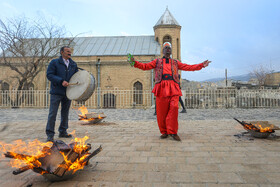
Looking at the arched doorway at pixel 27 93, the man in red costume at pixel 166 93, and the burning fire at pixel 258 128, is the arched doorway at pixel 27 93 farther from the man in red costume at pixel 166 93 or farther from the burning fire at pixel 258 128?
the burning fire at pixel 258 128

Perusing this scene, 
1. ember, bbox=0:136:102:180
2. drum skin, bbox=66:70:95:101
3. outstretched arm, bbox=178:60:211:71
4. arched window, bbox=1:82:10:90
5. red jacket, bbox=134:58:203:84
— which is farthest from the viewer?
arched window, bbox=1:82:10:90

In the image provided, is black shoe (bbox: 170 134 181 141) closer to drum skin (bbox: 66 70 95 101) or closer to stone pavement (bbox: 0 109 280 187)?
stone pavement (bbox: 0 109 280 187)

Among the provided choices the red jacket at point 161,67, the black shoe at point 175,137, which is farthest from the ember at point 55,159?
the red jacket at point 161,67

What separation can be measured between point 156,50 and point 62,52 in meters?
21.5

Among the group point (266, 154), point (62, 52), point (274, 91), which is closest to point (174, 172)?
point (266, 154)

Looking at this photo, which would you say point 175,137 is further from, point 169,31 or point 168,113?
point 169,31

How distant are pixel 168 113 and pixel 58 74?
2.42 m

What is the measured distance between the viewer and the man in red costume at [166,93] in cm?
445

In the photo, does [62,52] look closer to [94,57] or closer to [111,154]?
[111,154]


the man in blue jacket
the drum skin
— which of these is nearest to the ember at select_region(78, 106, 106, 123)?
the man in blue jacket

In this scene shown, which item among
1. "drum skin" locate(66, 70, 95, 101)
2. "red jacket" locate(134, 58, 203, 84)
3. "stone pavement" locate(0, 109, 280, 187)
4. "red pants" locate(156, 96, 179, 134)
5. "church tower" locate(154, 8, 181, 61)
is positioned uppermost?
"church tower" locate(154, 8, 181, 61)

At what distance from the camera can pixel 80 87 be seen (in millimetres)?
4250

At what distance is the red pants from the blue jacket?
1987 millimetres

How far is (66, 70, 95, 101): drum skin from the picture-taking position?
164 inches
